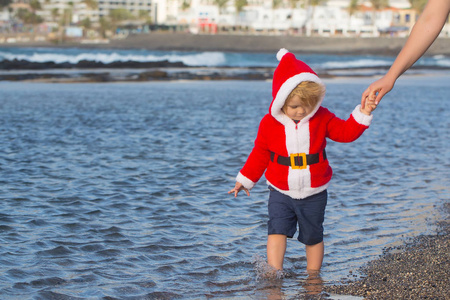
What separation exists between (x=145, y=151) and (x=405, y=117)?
283 inches

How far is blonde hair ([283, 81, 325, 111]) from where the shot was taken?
3840 mm

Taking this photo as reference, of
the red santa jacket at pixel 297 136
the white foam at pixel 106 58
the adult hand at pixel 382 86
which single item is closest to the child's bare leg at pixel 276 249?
the red santa jacket at pixel 297 136

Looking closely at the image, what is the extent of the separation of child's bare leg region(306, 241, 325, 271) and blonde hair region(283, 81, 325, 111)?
0.98 meters

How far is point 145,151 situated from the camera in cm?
921

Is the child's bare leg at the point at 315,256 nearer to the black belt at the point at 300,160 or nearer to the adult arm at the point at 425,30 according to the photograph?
the black belt at the point at 300,160

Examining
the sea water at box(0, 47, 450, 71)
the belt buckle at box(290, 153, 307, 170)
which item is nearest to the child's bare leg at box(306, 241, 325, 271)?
the belt buckle at box(290, 153, 307, 170)

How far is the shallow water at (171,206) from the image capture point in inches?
161

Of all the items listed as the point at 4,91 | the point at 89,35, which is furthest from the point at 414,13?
the point at 4,91

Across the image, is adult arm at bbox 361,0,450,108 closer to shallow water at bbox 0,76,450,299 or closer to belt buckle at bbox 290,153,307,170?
belt buckle at bbox 290,153,307,170

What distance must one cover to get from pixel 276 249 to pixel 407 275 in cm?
84

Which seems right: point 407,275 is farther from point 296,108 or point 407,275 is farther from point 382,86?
point 382,86

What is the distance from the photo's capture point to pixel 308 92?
151 inches

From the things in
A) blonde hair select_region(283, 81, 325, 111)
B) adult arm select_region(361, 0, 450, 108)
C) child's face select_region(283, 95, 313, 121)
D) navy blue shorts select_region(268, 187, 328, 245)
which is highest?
adult arm select_region(361, 0, 450, 108)

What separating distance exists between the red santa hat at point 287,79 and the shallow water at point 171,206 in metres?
1.18
